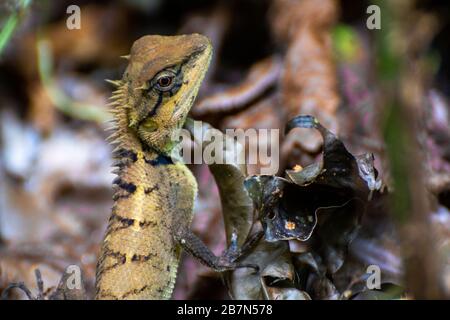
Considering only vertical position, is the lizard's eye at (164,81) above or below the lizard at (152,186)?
above

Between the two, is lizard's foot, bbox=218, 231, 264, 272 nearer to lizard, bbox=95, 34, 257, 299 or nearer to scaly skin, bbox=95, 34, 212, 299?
lizard, bbox=95, 34, 257, 299

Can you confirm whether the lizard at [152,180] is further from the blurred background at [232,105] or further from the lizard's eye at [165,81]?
the blurred background at [232,105]

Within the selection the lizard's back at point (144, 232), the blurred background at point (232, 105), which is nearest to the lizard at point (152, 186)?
the lizard's back at point (144, 232)

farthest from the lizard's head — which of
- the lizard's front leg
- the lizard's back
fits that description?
the lizard's front leg

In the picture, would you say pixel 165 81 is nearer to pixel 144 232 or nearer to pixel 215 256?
pixel 144 232

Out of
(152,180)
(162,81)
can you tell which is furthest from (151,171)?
(162,81)

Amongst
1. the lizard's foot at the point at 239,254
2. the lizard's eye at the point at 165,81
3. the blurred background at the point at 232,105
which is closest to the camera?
the blurred background at the point at 232,105

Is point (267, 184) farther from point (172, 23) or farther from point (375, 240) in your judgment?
point (172, 23)
